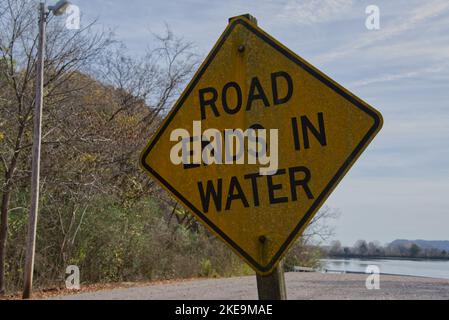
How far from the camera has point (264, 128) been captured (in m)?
3.01

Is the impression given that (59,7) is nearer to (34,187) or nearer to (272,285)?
(34,187)

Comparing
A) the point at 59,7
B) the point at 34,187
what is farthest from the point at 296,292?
the point at 59,7

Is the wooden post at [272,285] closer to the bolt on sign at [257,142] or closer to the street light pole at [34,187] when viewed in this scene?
the bolt on sign at [257,142]

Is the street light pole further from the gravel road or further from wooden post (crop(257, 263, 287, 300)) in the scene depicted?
wooden post (crop(257, 263, 287, 300))

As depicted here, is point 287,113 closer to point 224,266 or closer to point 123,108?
point 123,108

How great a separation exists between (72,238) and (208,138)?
17271mm

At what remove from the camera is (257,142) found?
299cm

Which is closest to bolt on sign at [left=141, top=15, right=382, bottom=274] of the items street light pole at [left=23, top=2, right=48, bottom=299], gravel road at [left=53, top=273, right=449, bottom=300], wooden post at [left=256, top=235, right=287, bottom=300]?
wooden post at [left=256, top=235, right=287, bottom=300]

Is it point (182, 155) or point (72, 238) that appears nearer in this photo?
point (182, 155)

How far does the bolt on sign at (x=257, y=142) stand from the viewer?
290 cm

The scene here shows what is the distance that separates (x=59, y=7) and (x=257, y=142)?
13330 mm
